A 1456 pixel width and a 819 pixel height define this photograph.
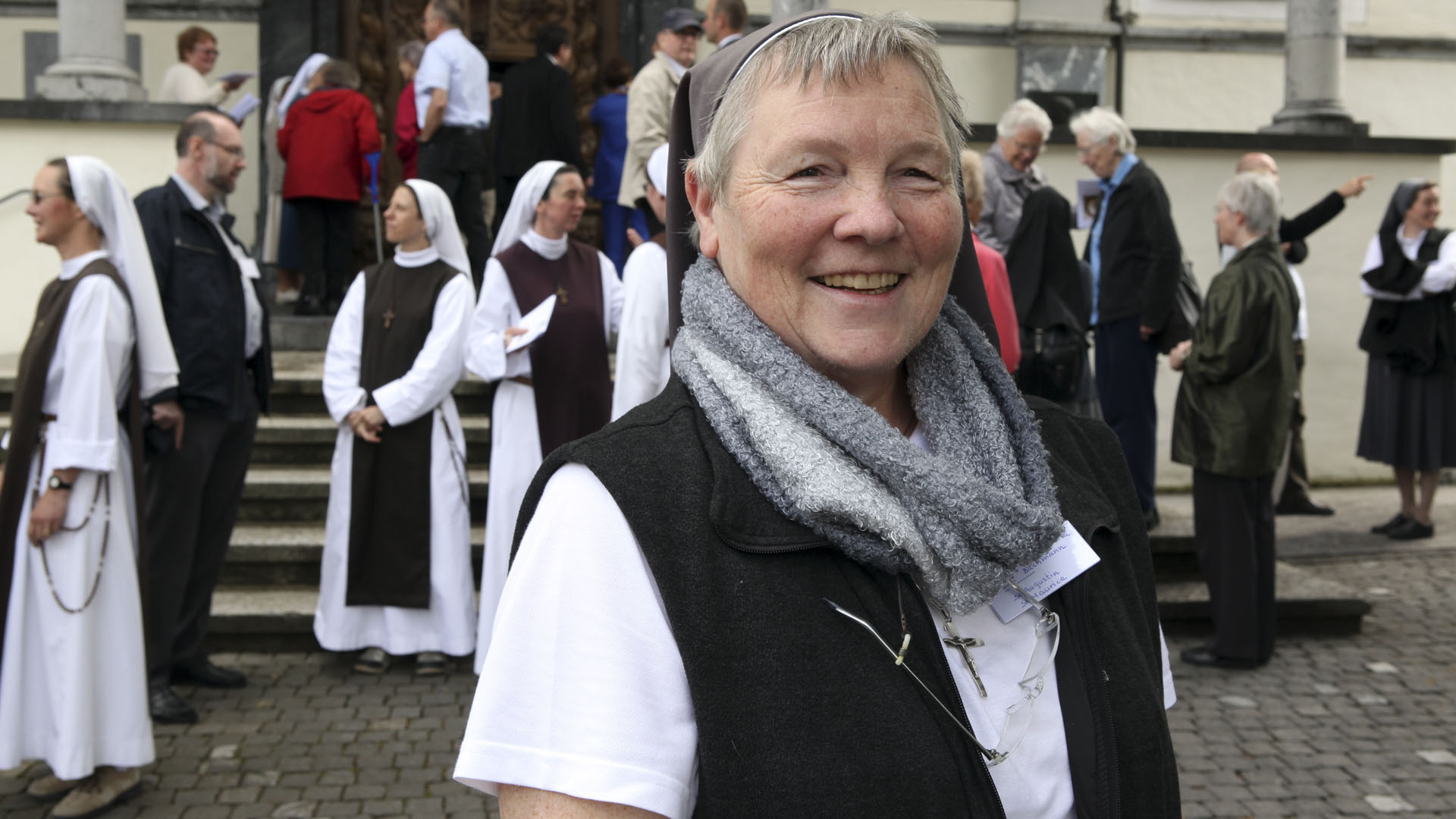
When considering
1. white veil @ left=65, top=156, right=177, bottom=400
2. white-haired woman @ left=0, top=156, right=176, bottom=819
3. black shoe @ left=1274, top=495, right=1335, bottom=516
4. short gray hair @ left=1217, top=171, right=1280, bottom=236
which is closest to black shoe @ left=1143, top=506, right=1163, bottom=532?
short gray hair @ left=1217, top=171, right=1280, bottom=236

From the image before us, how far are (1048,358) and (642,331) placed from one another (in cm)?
210

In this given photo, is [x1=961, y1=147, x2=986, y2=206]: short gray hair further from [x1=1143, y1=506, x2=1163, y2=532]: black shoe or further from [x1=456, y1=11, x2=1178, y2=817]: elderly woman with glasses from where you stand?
[x1=456, y1=11, x2=1178, y2=817]: elderly woman with glasses

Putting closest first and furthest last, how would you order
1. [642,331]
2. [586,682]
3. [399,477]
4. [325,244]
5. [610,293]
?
[586,682] < [642,331] < [399,477] < [610,293] < [325,244]

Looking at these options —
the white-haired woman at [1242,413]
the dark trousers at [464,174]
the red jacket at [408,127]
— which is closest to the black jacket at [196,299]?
the dark trousers at [464,174]

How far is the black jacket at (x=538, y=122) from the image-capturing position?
970 cm

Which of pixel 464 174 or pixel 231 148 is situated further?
pixel 464 174

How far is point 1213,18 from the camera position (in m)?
12.8

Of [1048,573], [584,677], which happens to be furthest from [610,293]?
[584,677]

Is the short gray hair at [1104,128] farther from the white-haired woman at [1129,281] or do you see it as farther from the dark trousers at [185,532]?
the dark trousers at [185,532]

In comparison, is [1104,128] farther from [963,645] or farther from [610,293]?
[963,645]

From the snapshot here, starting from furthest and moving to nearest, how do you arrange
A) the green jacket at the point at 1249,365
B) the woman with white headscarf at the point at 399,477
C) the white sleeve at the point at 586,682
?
the woman with white headscarf at the point at 399,477 < the green jacket at the point at 1249,365 < the white sleeve at the point at 586,682

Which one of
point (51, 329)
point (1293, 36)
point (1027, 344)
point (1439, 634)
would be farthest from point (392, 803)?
point (1293, 36)

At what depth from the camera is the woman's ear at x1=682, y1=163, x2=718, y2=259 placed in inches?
70.0

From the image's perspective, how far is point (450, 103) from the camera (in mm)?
9398
